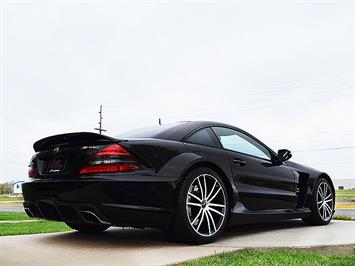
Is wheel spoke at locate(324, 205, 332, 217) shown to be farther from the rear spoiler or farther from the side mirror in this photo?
the rear spoiler

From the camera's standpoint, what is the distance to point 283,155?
5.37 m

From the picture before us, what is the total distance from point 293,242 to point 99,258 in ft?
6.17

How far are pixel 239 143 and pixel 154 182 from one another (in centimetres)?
157

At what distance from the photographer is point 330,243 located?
3.91 metres

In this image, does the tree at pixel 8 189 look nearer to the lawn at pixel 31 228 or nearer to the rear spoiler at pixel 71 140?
the lawn at pixel 31 228

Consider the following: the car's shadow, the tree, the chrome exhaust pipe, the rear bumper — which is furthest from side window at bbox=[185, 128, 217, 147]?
the tree

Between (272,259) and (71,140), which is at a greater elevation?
(71,140)

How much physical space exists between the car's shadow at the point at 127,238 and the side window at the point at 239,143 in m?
0.91

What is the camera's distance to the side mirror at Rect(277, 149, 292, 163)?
5328mm

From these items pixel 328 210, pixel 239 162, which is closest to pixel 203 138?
pixel 239 162

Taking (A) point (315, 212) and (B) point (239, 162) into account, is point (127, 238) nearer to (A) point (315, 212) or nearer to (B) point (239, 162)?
(B) point (239, 162)

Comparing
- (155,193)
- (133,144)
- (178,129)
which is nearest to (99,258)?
(155,193)

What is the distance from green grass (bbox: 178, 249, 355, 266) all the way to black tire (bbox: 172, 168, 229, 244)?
49 cm

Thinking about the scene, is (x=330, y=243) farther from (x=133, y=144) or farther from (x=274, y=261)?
(x=133, y=144)
